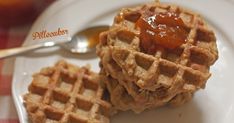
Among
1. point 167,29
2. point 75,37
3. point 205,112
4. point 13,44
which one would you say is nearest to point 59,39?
point 75,37

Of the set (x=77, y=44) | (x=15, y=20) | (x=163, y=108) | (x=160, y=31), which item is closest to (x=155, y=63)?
(x=160, y=31)

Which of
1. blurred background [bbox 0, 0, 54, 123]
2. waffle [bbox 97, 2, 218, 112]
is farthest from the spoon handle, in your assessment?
waffle [bbox 97, 2, 218, 112]

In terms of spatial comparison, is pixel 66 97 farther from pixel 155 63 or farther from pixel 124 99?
pixel 155 63

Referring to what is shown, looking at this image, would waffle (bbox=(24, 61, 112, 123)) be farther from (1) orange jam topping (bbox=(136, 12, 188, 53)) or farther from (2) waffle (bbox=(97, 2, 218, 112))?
(1) orange jam topping (bbox=(136, 12, 188, 53))

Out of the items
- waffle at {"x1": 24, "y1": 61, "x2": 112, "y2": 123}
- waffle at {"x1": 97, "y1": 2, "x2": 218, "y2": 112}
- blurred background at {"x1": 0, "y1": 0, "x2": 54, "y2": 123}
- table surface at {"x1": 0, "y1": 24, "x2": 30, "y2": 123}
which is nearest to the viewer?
waffle at {"x1": 97, "y1": 2, "x2": 218, "y2": 112}

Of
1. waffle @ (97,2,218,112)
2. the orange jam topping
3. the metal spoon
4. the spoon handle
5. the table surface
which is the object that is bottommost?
the table surface

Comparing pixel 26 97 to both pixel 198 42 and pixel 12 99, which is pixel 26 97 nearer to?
pixel 12 99
